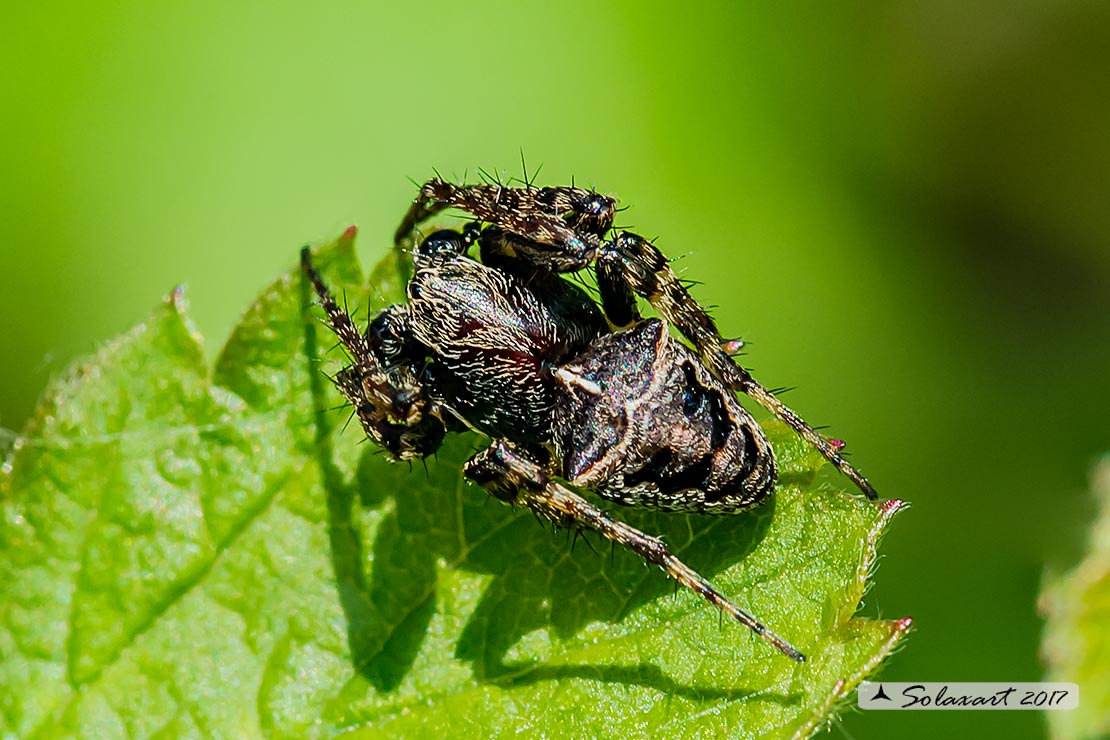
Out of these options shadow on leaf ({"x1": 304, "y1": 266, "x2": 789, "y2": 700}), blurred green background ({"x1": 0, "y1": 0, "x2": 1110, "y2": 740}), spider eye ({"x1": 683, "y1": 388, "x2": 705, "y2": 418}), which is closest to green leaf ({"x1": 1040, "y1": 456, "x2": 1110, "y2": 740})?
blurred green background ({"x1": 0, "y1": 0, "x2": 1110, "y2": 740})

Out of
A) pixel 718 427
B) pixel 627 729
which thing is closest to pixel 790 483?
pixel 718 427

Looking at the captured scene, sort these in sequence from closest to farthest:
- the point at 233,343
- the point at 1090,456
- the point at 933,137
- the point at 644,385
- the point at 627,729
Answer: the point at 627,729 → the point at 644,385 → the point at 233,343 → the point at 1090,456 → the point at 933,137

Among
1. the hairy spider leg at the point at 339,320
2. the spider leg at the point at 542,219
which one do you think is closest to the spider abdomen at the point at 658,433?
the spider leg at the point at 542,219

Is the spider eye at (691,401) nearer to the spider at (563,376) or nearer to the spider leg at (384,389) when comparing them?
the spider at (563,376)

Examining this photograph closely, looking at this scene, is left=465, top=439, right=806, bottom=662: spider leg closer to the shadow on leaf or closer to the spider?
the spider

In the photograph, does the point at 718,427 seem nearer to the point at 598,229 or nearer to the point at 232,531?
the point at 598,229

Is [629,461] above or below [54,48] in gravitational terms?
below
